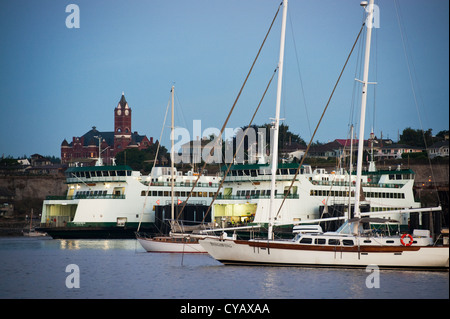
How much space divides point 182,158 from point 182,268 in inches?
4160

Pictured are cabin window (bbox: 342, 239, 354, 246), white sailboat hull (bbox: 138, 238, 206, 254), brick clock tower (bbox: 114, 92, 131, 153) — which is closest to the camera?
cabin window (bbox: 342, 239, 354, 246)

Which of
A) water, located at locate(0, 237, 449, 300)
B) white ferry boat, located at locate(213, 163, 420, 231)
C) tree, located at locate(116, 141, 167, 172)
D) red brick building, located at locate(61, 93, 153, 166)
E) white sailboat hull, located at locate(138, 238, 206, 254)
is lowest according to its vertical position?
water, located at locate(0, 237, 449, 300)

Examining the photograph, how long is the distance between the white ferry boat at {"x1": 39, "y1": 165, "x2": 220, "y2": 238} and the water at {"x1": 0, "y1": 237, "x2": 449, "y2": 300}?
82.9 ft

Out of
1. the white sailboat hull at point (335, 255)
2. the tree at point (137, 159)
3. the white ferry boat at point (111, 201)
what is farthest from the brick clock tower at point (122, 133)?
the white sailboat hull at point (335, 255)

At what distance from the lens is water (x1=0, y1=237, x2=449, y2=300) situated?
106ft

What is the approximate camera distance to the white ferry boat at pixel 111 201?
7344cm

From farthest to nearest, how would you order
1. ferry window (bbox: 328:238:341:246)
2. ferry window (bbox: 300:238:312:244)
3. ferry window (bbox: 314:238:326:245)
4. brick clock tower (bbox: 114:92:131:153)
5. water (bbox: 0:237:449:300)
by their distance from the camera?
brick clock tower (bbox: 114:92:131:153), ferry window (bbox: 300:238:312:244), ferry window (bbox: 314:238:326:245), ferry window (bbox: 328:238:341:246), water (bbox: 0:237:449:300)

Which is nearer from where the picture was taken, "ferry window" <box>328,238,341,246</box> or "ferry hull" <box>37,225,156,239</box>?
"ferry window" <box>328,238,341,246</box>

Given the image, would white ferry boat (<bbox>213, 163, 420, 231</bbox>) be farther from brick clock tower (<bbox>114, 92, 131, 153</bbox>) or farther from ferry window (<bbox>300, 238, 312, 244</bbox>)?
brick clock tower (<bbox>114, 92, 131, 153</bbox>)

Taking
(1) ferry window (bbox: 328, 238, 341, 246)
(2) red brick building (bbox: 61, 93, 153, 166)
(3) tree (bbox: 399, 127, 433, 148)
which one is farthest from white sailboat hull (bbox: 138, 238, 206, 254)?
(2) red brick building (bbox: 61, 93, 153, 166)

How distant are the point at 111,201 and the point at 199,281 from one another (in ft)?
131

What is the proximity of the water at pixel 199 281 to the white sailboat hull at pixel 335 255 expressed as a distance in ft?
1.45

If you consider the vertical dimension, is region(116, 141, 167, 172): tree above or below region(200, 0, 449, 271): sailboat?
above
